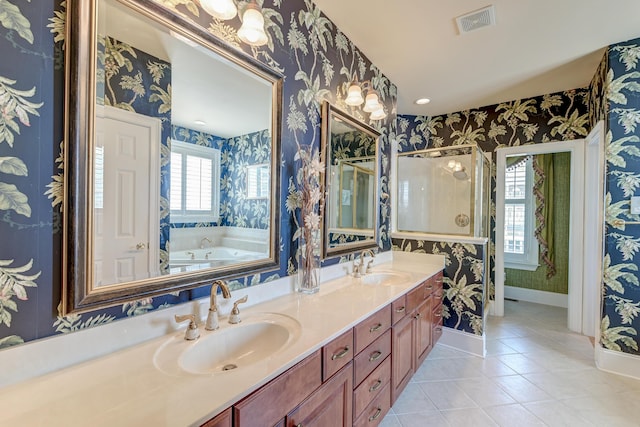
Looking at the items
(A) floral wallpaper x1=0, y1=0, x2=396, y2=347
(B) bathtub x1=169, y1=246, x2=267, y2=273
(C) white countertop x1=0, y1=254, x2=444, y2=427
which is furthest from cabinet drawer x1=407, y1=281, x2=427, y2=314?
(A) floral wallpaper x1=0, y1=0, x2=396, y2=347

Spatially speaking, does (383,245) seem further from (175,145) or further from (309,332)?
(175,145)

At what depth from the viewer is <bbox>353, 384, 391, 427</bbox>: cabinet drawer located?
4.45ft

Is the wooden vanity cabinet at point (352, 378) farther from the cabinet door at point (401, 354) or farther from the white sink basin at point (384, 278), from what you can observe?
the white sink basin at point (384, 278)

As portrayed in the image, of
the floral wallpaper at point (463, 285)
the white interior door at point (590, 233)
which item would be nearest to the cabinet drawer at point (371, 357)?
the floral wallpaper at point (463, 285)

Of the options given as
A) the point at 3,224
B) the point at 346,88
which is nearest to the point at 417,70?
the point at 346,88

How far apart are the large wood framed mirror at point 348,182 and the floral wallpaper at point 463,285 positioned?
752mm

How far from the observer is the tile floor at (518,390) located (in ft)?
5.72

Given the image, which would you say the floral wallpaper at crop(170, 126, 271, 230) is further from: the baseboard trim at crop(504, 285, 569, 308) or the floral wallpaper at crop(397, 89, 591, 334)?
the baseboard trim at crop(504, 285, 569, 308)

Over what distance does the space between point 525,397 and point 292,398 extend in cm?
197

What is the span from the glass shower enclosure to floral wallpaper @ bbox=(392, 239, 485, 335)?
270 millimetres

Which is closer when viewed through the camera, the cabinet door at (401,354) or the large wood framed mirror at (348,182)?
the cabinet door at (401,354)

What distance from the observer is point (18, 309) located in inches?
29.5

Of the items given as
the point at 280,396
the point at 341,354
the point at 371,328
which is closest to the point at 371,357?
the point at 371,328

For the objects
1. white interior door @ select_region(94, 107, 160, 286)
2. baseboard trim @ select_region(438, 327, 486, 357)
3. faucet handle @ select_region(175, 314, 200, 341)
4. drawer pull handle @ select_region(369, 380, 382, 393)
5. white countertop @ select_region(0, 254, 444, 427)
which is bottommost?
baseboard trim @ select_region(438, 327, 486, 357)
